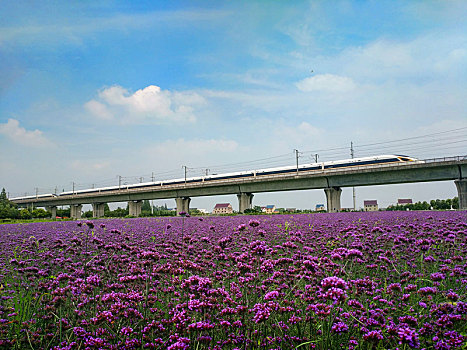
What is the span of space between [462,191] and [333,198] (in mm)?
13364

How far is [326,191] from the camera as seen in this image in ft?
132

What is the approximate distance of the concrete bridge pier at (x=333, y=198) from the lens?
130ft

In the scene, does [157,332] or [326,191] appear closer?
[157,332]

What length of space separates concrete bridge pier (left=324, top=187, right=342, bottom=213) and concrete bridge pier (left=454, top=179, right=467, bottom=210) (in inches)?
492

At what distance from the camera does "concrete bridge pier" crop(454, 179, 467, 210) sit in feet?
101

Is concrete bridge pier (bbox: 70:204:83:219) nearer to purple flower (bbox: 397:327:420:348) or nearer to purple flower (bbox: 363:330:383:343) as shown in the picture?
purple flower (bbox: 363:330:383:343)

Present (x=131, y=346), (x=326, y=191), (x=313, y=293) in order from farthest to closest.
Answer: (x=326, y=191), (x=313, y=293), (x=131, y=346)

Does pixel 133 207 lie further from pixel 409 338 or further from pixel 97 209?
pixel 409 338

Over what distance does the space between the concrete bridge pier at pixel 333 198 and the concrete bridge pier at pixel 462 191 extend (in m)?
12.5

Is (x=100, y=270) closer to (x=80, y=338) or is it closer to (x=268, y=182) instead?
(x=80, y=338)

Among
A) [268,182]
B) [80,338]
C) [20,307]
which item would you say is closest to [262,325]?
[80,338]

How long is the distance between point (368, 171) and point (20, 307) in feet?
122

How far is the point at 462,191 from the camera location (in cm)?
3141

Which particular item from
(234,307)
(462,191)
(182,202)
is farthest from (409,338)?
(182,202)
